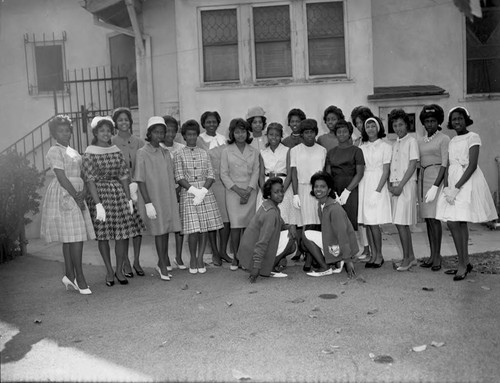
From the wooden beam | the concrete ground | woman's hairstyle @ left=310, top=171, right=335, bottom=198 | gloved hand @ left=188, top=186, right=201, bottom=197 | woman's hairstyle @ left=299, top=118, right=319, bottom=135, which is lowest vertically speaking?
the concrete ground

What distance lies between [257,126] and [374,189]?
5.72 ft

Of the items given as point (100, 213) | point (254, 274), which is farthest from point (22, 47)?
point (254, 274)

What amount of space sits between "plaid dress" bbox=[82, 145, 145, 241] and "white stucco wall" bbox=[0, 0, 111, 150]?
22.8 feet

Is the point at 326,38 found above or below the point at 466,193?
above

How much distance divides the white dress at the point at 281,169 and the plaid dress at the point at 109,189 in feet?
5.86

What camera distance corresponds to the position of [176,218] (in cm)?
734

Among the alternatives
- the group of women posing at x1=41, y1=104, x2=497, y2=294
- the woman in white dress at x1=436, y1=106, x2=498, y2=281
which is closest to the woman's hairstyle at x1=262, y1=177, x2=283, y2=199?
the group of women posing at x1=41, y1=104, x2=497, y2=294

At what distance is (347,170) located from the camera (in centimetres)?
734

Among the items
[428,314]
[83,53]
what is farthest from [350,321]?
[83,53]

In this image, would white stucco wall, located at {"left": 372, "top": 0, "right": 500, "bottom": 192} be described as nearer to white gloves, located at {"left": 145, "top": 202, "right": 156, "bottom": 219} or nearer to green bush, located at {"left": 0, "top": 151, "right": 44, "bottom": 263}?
white gloves, located at {"left": 145, "top": 202, "right": 156, "bottom": 219}

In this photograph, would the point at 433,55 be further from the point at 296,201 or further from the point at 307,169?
the point at 296,201

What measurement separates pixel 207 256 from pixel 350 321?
365 centimetres

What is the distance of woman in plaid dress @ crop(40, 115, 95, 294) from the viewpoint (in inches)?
254

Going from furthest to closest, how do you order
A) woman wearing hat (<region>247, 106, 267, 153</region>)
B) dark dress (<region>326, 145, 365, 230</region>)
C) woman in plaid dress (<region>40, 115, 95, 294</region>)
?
woman wearing hat (<region>247, 106, 267, 153</region>) < dark dress (<region>326, 145, 365, 230</region>) < woman in plaid dress (<region>40, 115, 95, 294</region>)
